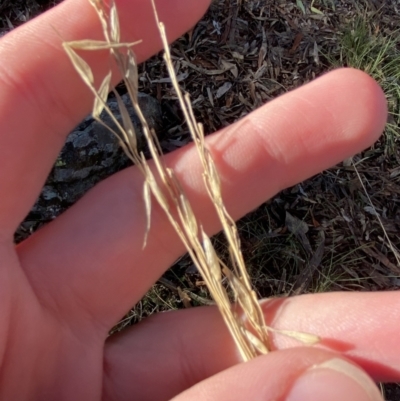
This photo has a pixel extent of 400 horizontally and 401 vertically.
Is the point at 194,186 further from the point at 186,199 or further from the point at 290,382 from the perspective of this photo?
the point at 290,382

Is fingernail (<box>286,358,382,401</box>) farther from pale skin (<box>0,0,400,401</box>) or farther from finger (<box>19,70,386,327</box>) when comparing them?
finger (<box>19,70,386,327</box>)

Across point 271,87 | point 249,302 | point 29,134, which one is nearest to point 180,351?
point 249,302

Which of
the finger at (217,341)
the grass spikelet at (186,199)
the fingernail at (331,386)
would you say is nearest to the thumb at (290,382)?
the fingernail at (331,386)

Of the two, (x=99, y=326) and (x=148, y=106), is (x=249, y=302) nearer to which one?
(x=99, y=326)

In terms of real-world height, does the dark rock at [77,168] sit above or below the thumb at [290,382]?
above

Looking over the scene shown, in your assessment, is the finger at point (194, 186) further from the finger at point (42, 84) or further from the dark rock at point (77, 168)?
the dark rock at point (77, 168)

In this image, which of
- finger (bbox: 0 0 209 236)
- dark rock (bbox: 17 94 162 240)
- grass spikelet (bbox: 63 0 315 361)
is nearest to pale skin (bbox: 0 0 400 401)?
finger (bbox: 0 0 209 236)

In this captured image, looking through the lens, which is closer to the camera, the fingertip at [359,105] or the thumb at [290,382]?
the thumb at [290,382]

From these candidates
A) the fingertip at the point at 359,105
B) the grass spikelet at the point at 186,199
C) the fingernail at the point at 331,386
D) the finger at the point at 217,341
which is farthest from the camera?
the fingertip at the point at 359,105
